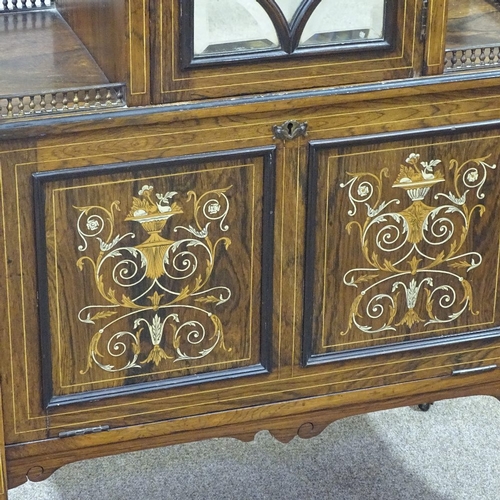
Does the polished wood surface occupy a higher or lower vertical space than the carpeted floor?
higher

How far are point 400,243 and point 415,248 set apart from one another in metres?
0.02

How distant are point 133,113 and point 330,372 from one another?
0.44 m

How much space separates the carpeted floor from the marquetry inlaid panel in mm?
409

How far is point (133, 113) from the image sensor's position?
148cm

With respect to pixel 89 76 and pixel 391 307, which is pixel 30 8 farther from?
pixel 391 307

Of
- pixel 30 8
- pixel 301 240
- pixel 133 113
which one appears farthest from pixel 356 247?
pixel 30 8

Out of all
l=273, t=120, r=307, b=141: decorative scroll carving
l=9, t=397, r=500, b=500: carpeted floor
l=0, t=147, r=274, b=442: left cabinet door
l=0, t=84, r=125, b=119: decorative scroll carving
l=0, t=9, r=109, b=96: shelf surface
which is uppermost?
l=0, t=9, r=109, b=96: shelf surface

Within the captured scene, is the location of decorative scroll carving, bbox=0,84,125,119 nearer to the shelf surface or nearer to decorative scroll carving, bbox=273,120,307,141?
the shelf surface

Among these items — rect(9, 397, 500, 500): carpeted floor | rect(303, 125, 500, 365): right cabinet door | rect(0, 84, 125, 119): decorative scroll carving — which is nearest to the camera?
rect(0, 84, 125, 119): decorative scroll carving

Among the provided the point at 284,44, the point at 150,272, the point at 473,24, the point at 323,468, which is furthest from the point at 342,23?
the point at 323,468

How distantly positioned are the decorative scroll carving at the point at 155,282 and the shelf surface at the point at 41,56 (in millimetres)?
148

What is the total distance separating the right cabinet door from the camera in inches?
63.3

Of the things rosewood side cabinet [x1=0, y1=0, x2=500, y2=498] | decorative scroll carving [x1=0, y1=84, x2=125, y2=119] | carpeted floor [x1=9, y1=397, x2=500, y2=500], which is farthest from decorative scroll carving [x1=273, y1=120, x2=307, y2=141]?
carpeted floor [x1=9, y1=397, x2=500, y2=500]

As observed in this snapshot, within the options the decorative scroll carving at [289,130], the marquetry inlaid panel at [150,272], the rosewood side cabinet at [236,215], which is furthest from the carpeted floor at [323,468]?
the decorative scroll carving at [289,130]
